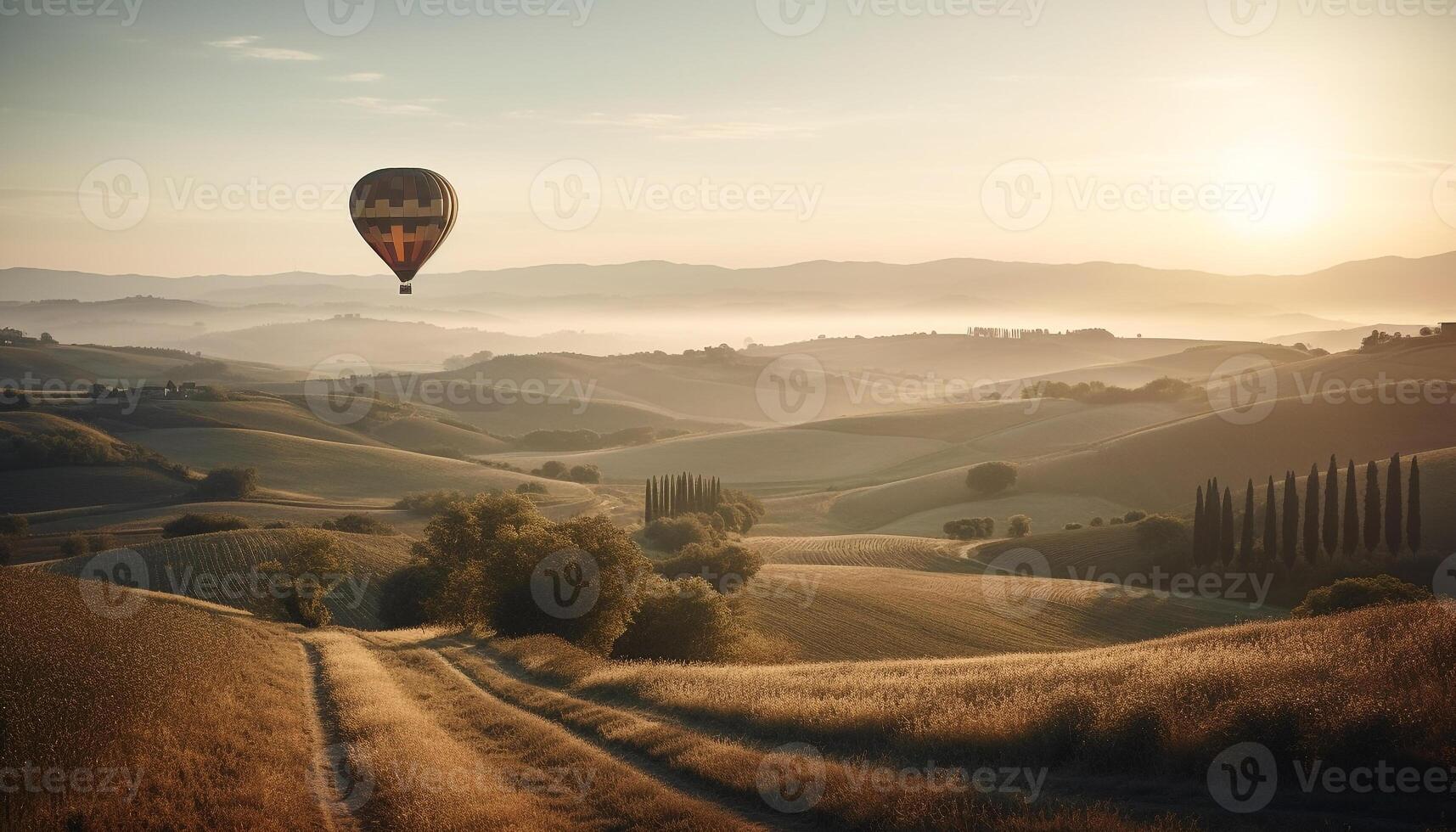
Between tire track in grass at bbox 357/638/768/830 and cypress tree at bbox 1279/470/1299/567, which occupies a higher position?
tire track in grass at bbox 357/638/768/830

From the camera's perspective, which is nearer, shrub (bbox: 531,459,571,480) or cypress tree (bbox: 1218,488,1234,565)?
cypress tree (bbox: 1218,488,1234,565)

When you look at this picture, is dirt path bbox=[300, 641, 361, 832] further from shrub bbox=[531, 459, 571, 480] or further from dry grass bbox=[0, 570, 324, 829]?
shrub bbox=[531, 459, 571, 480]

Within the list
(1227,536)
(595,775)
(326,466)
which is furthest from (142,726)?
(326,466)

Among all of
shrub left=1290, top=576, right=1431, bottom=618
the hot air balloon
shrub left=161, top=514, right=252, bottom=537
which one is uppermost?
the hot air balloon

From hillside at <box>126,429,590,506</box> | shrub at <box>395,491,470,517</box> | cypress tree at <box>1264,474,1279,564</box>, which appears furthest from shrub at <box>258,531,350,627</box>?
hillside at <box>126,429,590,506</box>

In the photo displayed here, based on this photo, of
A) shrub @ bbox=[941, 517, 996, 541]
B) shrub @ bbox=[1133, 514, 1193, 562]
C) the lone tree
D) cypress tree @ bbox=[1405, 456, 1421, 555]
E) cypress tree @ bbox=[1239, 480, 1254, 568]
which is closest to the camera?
cypress tree @ bbox=[1405, 456, 1421, 555]

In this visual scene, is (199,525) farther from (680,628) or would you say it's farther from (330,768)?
(330,768)

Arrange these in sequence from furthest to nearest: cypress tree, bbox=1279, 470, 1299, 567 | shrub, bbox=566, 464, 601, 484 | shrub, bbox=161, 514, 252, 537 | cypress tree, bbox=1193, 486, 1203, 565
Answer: shrub, bbox=566, 464, 601, 484, shrub, bbox=161, 514, 252, 537, cypress tree, bbox=1193, 486, 1203, 565, cypress tree, bbox=1279, 470, 1299, 567
